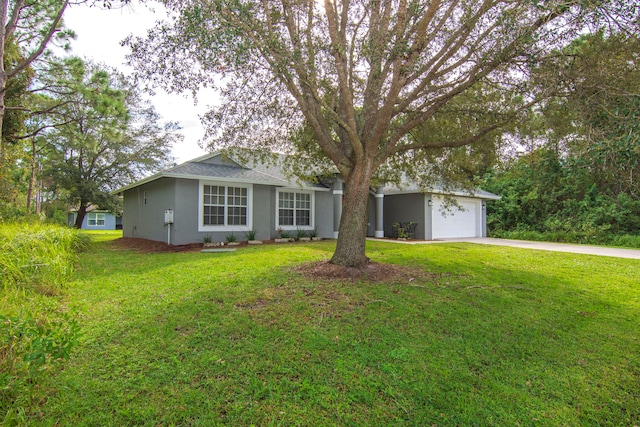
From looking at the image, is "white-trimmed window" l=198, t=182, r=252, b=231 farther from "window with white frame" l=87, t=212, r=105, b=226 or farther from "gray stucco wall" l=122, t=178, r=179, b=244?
"window with white frame" l=87, t=212, r=105, b=226

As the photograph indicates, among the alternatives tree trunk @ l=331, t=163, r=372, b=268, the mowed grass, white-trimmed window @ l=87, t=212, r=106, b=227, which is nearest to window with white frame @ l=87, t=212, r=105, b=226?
white-trimmed window @ l=87, t=212, r=106, b=227

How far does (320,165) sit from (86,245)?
7.89 metres

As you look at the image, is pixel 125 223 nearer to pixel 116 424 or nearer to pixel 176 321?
pixel 176 321

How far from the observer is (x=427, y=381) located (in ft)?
10.4

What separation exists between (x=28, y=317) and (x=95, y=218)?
1590 inches

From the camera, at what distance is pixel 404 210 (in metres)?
17.0

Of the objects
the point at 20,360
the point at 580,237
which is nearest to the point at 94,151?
the point at 20,360

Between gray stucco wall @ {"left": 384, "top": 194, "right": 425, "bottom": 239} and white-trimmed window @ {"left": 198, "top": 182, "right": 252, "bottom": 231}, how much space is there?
8.13m

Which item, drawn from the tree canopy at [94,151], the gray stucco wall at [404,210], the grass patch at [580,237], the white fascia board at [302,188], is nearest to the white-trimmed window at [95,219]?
the tree canopy at [94,151]

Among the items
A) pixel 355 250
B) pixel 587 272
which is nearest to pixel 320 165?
pixel 355 250

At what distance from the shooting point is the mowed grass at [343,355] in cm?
270

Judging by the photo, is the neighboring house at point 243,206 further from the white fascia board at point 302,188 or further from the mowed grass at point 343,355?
the mowed grass at point 343,355

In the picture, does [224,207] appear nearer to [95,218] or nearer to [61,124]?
[61,124]

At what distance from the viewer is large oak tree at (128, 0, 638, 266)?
5016 mm
